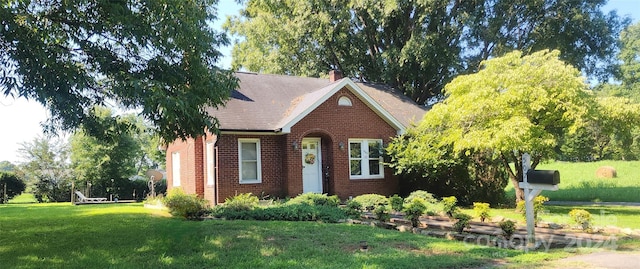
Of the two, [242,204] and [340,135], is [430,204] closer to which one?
[340,135]

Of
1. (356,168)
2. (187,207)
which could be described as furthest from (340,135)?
(187,207)

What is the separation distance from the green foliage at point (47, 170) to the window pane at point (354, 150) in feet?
68.8

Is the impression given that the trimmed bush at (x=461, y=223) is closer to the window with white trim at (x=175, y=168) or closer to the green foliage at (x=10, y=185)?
the window with white trim at (x=175, y=168)

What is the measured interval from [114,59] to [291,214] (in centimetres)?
564

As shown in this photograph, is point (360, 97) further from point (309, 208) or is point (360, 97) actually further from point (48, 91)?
point (48, 91)

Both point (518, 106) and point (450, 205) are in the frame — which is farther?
point (518, 106)

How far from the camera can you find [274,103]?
18.8 meters

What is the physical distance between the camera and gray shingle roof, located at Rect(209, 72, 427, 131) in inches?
655

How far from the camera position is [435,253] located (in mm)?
7250

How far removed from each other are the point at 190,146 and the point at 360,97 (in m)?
7.07

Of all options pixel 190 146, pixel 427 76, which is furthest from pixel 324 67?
pixel 190 146

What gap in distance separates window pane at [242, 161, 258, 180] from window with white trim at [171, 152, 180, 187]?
5184 millimetres

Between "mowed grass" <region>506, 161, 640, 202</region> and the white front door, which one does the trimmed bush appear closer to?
the white front door

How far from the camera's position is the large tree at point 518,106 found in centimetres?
1162
